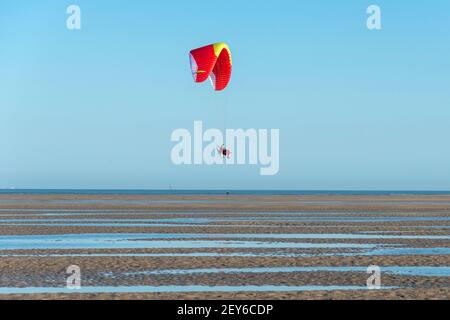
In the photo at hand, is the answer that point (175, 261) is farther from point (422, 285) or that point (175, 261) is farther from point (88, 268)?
point (422, 285)

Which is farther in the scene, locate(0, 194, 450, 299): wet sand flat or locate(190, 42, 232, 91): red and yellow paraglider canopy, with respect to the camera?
locate(190, 42, 232, 91): red and yellow paraglider canopy

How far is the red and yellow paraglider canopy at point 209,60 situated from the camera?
41656 mm

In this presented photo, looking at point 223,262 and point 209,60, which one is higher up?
point 209,60

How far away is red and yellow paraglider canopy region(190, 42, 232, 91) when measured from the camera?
41.7 meters

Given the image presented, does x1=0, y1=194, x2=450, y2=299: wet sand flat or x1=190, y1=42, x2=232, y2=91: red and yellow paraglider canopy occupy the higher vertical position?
x1=190, y1=42, x2=232, y2=91: red and yellow paraglider canopy

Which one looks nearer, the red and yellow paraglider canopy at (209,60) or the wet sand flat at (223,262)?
the wet sand flat at (223,262)

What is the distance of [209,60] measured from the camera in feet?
137

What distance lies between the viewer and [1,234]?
112 feet

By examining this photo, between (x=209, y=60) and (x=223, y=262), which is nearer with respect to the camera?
(x=223, y=262)

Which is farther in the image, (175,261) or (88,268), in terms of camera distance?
(175,261)

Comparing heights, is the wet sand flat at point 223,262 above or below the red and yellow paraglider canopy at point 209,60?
below
